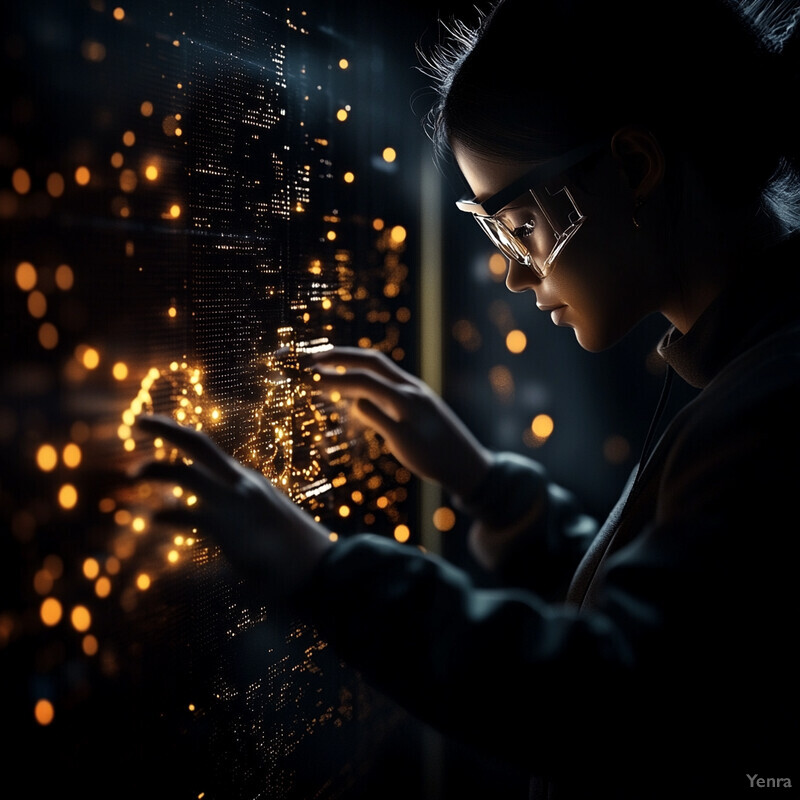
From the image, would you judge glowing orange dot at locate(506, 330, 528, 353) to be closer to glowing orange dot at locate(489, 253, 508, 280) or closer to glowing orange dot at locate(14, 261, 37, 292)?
glowing orange dot at locate(489, 253, 508, 280)

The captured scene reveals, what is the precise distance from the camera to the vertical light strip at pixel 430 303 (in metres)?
1.17

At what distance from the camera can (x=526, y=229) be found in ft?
2.45

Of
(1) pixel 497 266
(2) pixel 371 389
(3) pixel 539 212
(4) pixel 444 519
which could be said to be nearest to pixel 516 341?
(1) pixel 497 266

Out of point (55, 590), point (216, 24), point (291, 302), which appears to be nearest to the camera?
point (55, 590)

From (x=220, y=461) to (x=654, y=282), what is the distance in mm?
501

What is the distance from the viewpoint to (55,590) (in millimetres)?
530

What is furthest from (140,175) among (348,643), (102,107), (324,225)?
(348,643)

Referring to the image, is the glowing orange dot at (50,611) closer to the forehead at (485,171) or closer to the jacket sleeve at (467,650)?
the jacket sleeve at (467,650)

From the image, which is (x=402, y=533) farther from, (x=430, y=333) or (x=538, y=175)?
(x=538, y=175)

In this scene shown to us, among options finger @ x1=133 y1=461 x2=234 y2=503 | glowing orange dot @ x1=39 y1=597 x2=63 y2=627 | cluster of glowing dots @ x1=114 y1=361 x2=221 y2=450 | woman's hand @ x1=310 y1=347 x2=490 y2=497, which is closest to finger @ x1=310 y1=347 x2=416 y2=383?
woman's hand @ x1=310 y1=347 x2=490 y2=497

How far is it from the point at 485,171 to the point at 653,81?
0.19 m

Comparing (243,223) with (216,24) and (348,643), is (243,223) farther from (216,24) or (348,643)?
(348,643)

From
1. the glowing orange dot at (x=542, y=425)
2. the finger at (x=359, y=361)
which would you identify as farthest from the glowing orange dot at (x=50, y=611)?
the glowing orange dot at (x=542, y=425)

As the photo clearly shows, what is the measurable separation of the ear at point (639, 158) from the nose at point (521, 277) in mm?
142
